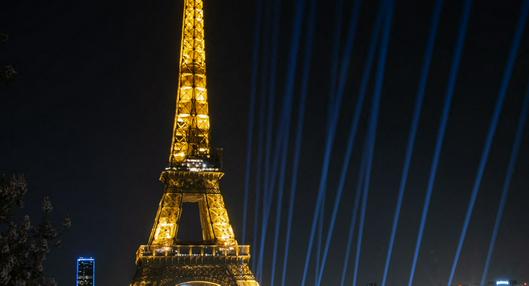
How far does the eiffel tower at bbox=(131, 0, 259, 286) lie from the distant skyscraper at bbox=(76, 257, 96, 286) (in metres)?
21.0

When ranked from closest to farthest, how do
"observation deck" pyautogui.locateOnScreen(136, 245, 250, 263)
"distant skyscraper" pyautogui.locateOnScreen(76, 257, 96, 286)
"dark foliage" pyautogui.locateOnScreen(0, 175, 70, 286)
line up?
"dark foliage" pyautogui.locateOnScreen(0, 175, 70, 286)
"observation deck" pyautogui.locateOnScreen(136, 245, 250, 263)
"distant skyscraper" pyautogui.locateOnScreen(76, 257, 96, 286)

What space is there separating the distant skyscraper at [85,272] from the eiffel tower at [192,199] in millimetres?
21046

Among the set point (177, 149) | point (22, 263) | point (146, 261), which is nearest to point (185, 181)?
point (177, 149)

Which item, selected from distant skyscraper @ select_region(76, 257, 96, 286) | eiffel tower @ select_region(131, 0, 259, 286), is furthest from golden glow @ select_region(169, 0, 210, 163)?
distant skyscraper @ select_region(76, 257, 96, 286)

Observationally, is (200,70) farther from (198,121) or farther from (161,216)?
(161,216)

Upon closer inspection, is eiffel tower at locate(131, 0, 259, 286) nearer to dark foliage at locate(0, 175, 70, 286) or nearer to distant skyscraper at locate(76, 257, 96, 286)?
distant skyscraper at locate(76, 257, 96, 286)

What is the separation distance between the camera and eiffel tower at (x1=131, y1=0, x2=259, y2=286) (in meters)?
63.4

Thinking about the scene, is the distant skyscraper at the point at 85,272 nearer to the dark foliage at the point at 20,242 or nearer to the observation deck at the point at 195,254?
the observation deck at the point at 195,254

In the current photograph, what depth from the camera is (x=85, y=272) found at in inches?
3324

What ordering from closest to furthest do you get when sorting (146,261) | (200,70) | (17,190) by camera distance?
1. (17,190)
2. (146,261)
3. (200,70)

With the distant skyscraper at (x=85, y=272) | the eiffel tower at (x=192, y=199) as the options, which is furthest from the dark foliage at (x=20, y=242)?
the distant skyscraper at (x=85, y=272)

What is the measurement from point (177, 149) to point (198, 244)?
7166 mm

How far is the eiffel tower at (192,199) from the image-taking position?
2495 inches

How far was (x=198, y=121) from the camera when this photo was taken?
65.8 m
